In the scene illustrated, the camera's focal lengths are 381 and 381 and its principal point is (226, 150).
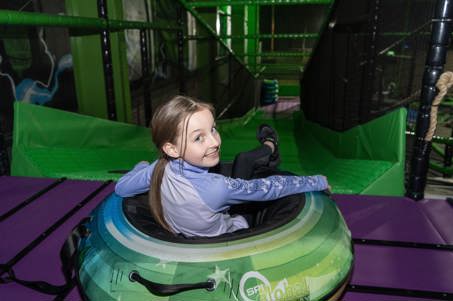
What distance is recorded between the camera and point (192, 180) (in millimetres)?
969

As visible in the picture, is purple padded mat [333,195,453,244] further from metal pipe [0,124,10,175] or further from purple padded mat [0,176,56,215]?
metal pipe [0,124,10,175]

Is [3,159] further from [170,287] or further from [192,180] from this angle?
[170,287]

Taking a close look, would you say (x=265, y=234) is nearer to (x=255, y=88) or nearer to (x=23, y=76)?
(x=23, y=76)

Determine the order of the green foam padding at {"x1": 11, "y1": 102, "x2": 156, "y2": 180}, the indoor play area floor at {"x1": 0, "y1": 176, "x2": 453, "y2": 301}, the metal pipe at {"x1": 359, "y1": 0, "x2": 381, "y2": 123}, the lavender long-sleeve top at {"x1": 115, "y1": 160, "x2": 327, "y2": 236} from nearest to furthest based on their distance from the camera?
the lavender long-sleeve top at {"x1": 115, "y1": 160, "x2": 327, "y2": 236} → the indoor play area floor at {"x1": 0, "y1": 176, "x2": 453, "y2": 301} → the green foam padding at {"x1": 11, "y1": 102, "x2": 156, "y2": 180} → the metal pipe at {"x1": 359, "y1": 0, "x2": 381, "y2": 123}

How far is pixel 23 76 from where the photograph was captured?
267 centimetres

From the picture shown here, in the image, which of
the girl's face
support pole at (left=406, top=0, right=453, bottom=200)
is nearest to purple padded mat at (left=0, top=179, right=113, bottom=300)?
the girl's face

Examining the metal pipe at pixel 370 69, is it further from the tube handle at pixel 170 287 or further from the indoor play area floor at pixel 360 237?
the tube handle at pixel 170 287

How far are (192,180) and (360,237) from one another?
72 centimetres

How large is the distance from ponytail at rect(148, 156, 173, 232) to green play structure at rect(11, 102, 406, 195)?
0.95 meters

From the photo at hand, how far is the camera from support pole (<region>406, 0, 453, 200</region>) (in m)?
1.47

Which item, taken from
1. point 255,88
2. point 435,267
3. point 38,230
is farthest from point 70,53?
point 255,88

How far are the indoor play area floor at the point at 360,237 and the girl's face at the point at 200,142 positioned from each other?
1.71 ft

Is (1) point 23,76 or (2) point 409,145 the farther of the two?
(2) point 409,145

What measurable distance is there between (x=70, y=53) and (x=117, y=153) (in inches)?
46.7
